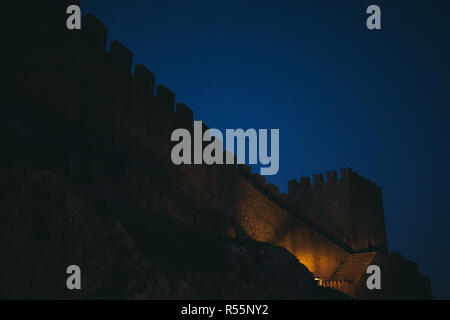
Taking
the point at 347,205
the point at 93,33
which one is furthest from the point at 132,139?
the point at 347,205

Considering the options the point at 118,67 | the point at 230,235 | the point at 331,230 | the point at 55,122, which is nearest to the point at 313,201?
the point at 331,230

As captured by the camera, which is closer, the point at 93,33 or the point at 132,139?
the point at 93,33

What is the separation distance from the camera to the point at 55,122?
28.3 ft

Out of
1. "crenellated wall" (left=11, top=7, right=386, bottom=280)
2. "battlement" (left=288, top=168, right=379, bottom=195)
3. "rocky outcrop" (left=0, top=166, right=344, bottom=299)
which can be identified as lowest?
"rocky outcrop" (left=0, top=166, right=344, bottom=299)

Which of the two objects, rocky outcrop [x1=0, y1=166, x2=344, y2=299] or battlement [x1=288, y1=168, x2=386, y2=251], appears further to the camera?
battlement [x1=288, y1=168, x2=386, y2=251]

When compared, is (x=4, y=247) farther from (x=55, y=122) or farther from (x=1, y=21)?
(x=1, y=21)

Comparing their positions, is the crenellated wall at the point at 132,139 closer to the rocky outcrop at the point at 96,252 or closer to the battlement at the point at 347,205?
the rocky outcrop at the point at 96,252

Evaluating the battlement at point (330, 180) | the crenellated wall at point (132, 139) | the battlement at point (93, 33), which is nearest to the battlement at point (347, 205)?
the battlement at point (330, 180)

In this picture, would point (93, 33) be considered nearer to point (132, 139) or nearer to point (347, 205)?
point (132, 139)

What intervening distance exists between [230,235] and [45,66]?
7504 mm

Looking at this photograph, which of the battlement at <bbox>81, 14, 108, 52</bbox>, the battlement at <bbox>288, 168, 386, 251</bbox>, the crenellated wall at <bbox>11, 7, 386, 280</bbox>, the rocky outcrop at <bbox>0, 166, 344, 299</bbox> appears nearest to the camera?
the rocky outcrop at <bbox>0, 166, 344, 299</bbox>

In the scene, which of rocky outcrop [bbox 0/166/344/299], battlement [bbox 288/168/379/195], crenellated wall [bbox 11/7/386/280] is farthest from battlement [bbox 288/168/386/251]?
rocky outcrop [bbox 0/166/344/299]

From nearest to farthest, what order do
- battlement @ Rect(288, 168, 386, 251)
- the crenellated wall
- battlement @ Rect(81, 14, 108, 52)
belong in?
the crenellated wall → battlement @ Rect(81, 14, 108, 52) → battlement @ Rect(288, 168, 386, 251)

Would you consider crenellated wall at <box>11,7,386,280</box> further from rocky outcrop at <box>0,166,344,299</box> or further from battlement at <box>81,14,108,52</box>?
rocky outcrop at <box>0,166,344,299</box>
